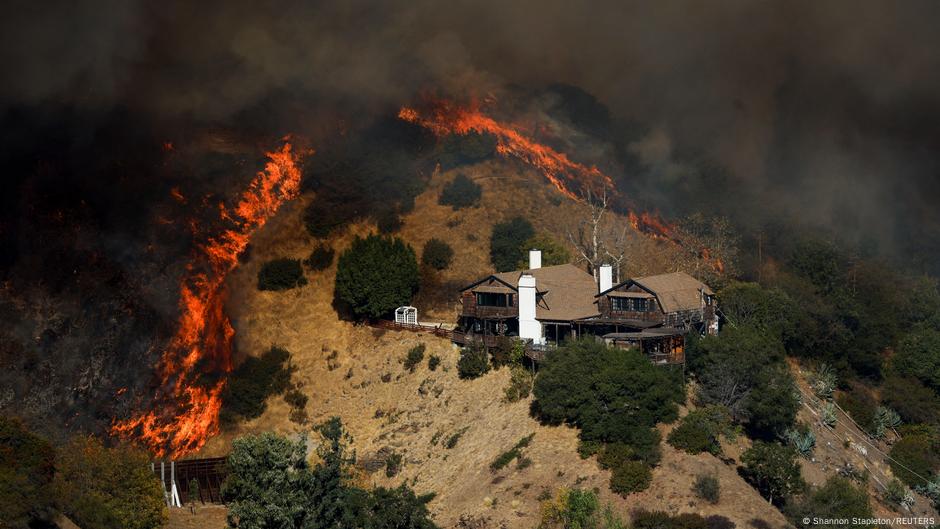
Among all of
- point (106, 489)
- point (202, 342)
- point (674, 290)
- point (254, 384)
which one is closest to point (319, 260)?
point (202, 342)

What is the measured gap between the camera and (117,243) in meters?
76.1

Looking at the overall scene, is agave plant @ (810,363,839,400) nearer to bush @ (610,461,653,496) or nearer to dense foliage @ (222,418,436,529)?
bush @ (610,461,653,496)

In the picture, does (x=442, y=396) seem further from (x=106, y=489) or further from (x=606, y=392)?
(x=106, y=489)

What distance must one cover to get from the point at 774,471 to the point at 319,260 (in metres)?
40.6

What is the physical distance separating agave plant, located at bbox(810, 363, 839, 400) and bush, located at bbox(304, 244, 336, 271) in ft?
118

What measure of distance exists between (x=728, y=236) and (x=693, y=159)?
10489 millimetres

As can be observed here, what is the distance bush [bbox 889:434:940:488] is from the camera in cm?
6538

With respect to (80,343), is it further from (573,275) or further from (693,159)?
(693,159)

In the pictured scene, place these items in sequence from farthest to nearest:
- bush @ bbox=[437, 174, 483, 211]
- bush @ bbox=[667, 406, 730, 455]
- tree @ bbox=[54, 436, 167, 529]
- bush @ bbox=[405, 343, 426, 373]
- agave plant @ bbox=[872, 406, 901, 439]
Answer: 1. bush @ bbox=[437, 174, 483, 211]
2. bush @ bbox=[405, 343, 426, 373]
3. agave plant @ bbox=[872, 406, 901, 439]
4. bush @ bbox=[667, 406, 730, 455]
5. tree @ bbox=[54, 436, 167, 529]

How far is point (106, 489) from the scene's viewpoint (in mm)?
53062

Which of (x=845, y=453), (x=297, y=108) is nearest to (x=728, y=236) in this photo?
(x=845, y=453)

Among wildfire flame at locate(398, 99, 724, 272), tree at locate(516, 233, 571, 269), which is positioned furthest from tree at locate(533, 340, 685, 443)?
wildfire flame at locate(398, 99, 724, 272)

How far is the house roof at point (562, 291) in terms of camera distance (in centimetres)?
6806

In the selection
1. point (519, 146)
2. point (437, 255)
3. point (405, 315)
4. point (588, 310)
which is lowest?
point (588, 310)
